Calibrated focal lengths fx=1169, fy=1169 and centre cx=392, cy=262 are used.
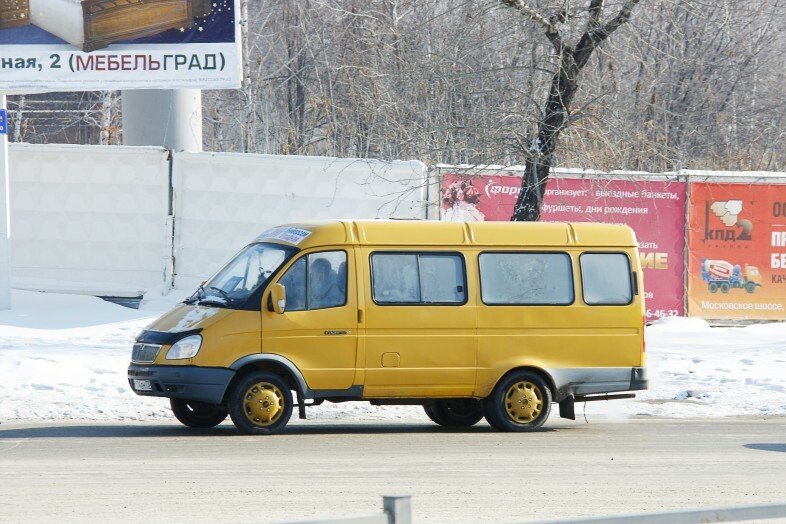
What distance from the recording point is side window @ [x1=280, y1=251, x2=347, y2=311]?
428 inches

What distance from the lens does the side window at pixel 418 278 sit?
1109cm

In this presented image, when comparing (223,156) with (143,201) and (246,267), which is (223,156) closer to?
(143,201)

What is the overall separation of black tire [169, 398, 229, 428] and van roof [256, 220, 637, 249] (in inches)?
67.3

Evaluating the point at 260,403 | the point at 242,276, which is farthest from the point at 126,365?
the point at 260,403

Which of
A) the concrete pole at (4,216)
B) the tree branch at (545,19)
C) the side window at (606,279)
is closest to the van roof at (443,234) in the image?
the side window at (606,279)

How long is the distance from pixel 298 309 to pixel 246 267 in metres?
0.74

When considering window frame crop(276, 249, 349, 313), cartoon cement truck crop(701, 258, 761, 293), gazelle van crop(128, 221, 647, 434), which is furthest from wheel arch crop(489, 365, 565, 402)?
cartoon cement truck crop(701, 258, 761, 293)

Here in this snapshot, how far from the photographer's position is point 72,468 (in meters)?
8.83

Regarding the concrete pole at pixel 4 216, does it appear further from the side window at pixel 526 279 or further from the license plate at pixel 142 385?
the side window at pixel 526 279

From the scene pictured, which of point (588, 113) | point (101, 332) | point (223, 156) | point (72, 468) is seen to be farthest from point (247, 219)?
point (72, 468)

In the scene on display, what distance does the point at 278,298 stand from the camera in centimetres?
1060

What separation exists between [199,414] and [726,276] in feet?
36.9

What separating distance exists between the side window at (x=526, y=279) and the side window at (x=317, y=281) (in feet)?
4.59

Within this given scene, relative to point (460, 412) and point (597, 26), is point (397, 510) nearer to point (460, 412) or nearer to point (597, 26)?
point (460, 412)
